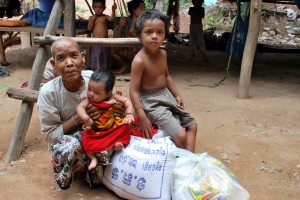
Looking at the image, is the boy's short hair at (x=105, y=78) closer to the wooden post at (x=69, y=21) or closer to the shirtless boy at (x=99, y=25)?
the wooden post at (x=69, y=21)

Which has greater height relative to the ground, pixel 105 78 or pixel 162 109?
pixel 105 78

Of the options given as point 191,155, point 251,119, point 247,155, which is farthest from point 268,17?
point 191,155

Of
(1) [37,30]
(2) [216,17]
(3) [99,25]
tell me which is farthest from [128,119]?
(2) [216,17]

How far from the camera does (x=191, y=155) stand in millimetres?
2170

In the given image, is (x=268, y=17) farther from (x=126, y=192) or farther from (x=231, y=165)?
(x=126, y=192)

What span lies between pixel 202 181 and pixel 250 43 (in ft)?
10.2

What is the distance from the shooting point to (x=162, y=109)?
8.42ft

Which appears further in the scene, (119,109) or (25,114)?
(25,114)

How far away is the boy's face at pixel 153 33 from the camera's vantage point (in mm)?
2379

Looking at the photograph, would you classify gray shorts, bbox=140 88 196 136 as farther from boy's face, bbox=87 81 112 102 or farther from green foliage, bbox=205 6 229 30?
green foliage, bbox=205 6 229 30

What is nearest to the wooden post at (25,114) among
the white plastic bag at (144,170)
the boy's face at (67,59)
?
the boy's face at (67,59)

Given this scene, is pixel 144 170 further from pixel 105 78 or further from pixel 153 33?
pixel 153 33

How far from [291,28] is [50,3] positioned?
33.3ft

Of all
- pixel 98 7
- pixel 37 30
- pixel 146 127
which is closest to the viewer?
pixel 146 127
